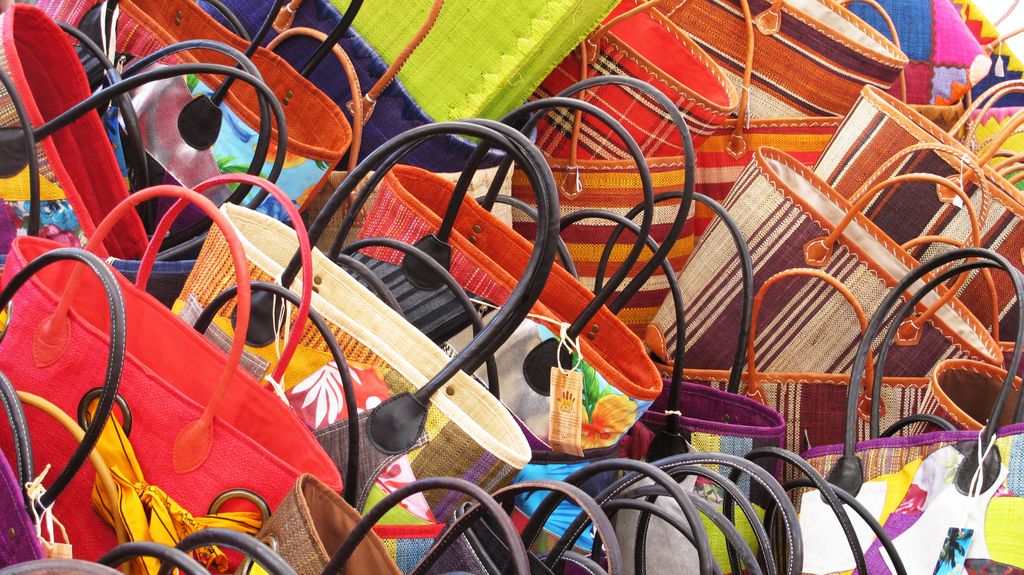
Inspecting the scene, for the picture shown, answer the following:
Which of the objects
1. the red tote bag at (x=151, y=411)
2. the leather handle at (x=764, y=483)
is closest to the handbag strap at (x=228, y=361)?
the red tote bag at (x=151, y=411)

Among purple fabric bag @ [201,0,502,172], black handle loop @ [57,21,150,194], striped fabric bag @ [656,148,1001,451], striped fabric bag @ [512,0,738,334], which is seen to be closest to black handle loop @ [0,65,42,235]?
black handle loop @ [57,21,150,194]

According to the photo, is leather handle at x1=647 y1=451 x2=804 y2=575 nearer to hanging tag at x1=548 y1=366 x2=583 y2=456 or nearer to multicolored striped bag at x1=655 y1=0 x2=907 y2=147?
hanging tag at x1=548 y1=366 x2=583 y2=456

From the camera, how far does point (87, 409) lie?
793 mm

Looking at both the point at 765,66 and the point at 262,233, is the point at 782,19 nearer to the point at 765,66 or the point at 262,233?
the point at 765,66

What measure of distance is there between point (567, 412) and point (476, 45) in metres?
0.65

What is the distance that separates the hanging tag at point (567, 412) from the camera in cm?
111

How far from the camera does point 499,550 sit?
85cm

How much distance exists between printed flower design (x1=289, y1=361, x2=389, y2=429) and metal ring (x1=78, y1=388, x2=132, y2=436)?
0.20 metres

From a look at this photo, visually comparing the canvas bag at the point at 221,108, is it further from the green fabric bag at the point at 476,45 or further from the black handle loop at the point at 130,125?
the green fabric bag at the point at 476,45

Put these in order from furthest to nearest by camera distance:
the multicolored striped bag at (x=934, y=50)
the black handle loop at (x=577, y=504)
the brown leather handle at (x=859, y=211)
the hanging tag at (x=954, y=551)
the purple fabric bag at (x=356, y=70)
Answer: the multicolored striped bag at (x=934, y=50)
the purple fabric bag at (x=356, y=70)
the brown leather handle at (x=859, y=211)
the hanging tag at (x=954, y=551)
the black handle loop at (x=577, y=504)

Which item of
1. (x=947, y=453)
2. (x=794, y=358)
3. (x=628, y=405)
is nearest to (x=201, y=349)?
(x=628, y=405)

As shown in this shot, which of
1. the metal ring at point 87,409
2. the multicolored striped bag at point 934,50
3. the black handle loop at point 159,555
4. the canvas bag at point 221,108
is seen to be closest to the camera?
the black handle loop at point 159,555

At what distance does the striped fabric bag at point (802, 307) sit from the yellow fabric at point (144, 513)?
2.94 feet

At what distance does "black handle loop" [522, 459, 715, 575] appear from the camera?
0.78 metres
